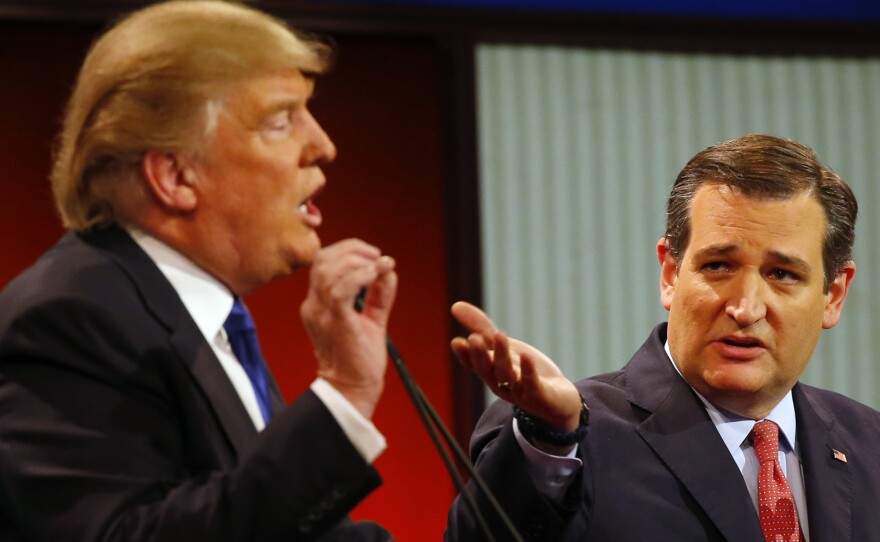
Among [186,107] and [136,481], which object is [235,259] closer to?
[186,107]

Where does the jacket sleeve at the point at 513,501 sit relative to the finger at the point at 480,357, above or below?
below

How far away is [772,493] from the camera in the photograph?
2078 millimetres

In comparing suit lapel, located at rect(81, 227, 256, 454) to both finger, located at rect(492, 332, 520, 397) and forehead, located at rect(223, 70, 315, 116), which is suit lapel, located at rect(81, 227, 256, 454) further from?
finger, located at rect(492, 332, 520, 397)

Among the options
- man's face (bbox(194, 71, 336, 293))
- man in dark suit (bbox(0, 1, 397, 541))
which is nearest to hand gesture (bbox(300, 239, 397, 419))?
man in dark suit (bbox(0, 1, 397, 541))

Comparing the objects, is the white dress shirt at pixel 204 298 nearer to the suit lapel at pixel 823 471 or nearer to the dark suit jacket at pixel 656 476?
the dark suit jacket at pixel 656 476

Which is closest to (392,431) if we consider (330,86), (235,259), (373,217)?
(373,217)

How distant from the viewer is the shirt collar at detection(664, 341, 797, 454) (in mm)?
2145

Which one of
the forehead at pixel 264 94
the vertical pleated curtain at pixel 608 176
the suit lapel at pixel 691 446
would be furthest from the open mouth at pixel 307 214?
the vertical pleated curtain at pixel 608 176

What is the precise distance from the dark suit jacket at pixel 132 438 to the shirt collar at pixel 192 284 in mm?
48

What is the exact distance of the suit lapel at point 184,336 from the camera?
142 cm

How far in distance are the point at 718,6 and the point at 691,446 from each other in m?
2.37

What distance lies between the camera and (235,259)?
1.50 meters

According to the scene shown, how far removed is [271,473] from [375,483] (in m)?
0.12

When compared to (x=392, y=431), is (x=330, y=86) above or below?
above
